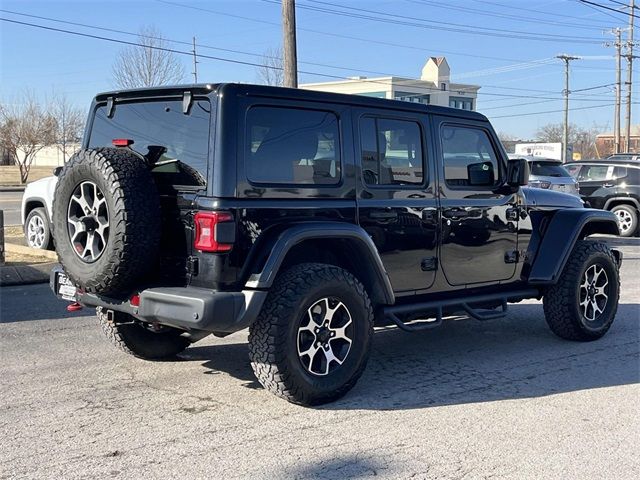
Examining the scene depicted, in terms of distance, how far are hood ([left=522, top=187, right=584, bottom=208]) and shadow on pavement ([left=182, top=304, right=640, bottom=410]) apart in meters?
1.29

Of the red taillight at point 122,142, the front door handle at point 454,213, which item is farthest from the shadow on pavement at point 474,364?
the red taillight at point 122,142

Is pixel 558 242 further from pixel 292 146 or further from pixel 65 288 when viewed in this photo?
pixel 65 288

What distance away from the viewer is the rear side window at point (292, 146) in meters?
4.49

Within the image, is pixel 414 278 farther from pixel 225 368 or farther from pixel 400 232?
pixel 225 368

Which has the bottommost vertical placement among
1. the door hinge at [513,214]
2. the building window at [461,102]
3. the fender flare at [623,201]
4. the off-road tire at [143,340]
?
the off-road tire at [143,340]

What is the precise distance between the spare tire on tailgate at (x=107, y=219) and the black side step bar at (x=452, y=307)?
1.86m

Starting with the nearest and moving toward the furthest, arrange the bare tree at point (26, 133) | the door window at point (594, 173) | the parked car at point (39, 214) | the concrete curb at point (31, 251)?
the concrete curb at point (31, 251) < the parked car at point (39, 214) < the door window at point (594, 173) < the bare tree at point (26, 133)

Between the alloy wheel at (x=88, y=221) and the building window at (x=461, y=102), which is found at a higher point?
the building window at (x=461, y=102)

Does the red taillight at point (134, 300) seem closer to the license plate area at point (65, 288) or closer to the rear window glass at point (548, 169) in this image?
the license plate area at point (65, 288)

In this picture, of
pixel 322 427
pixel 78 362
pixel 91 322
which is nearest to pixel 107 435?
pixel 322 427

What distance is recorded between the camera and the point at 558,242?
639cm

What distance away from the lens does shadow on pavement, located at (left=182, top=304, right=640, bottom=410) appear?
5012mm

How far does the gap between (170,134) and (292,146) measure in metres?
0.81

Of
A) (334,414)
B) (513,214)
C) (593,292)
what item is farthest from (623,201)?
(334,414)
